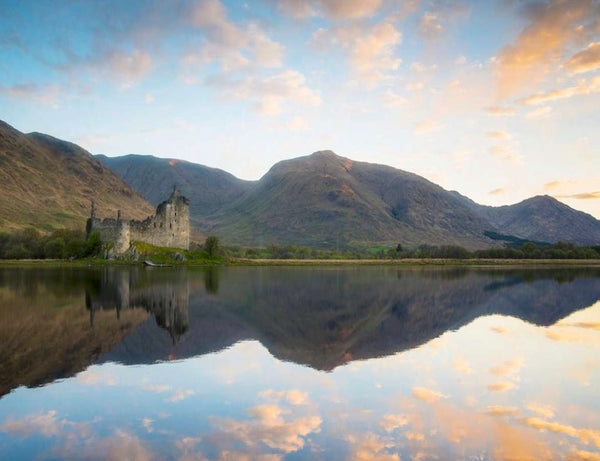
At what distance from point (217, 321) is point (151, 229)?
6694 centimetres

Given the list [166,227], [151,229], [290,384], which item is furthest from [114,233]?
[290,384]

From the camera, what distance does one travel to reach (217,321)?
85.3 ft

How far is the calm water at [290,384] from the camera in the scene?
400 inches

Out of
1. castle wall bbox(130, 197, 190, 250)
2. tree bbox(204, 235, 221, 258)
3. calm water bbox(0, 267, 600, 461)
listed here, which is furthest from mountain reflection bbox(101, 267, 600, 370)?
tree bbox(204, 235, 221, 258)

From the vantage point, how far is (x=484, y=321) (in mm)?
28438

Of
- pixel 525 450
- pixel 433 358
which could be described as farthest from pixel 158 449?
pixel 433 358

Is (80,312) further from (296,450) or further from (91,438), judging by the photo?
(296,450)

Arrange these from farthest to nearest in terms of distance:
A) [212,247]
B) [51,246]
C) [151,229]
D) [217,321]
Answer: [212,247], [51,246], [151,229], [217,321]

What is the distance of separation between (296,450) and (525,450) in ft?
15.6

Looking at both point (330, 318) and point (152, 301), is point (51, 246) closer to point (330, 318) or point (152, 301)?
point (152, 301)

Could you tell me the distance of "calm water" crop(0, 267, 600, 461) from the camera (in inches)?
400

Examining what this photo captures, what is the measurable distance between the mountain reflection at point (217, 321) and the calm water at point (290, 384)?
0.44ft

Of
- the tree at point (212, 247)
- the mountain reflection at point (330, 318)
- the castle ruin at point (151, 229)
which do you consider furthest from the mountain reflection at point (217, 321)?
the tree at point (212, 247)

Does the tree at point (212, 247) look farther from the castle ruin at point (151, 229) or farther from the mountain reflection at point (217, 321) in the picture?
the mountain reflection at point (217, 321)
